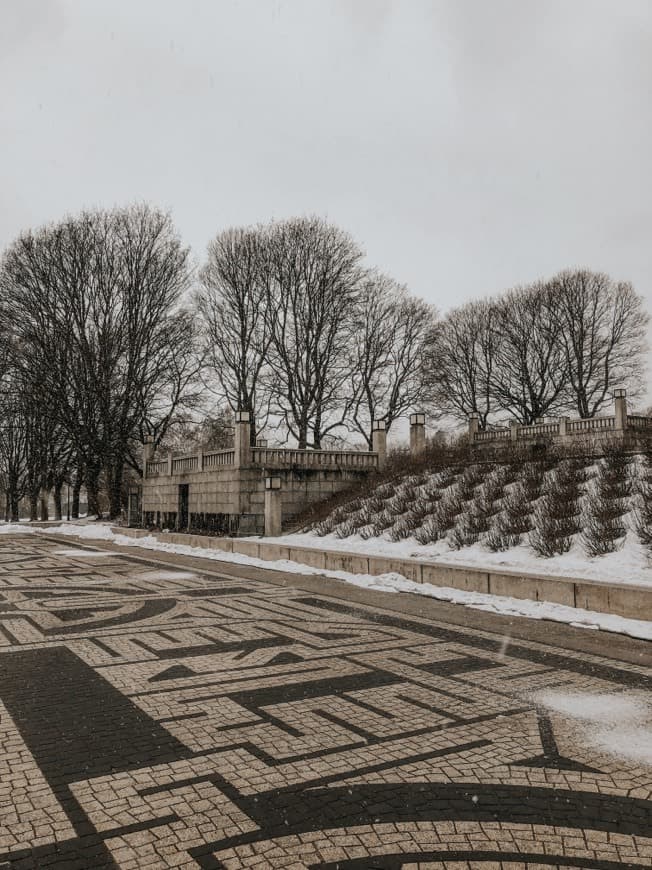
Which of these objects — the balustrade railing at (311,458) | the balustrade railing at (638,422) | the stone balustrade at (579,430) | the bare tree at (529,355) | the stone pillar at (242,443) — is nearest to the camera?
the stone pillar at (242,443)

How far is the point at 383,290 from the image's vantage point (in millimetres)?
42375

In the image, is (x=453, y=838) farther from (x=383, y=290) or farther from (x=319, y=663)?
(x=383, y=290)

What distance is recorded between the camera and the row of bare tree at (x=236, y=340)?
3500 cm

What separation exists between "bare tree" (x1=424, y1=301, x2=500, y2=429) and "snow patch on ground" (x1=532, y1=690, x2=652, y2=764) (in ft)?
133

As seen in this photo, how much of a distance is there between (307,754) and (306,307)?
115ft

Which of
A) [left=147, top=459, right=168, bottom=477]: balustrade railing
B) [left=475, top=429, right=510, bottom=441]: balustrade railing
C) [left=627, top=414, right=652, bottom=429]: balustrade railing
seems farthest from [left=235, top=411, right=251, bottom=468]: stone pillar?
[left=627, top=414, right=652, bottom=429]: balustrade railing

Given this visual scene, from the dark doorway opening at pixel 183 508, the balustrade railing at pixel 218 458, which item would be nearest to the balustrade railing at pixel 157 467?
the dark doorway opening at pixel 183 508

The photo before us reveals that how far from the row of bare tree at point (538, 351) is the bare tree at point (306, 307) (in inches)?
346

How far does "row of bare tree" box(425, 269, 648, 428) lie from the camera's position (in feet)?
139

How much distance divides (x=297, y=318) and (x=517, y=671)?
33.1 m

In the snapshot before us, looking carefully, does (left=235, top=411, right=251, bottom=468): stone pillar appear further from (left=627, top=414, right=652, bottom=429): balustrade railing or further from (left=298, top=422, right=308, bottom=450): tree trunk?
(left=627, top=414, right=652, bottom=429): balustrade railing

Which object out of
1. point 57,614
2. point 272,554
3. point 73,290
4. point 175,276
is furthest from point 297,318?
point 57,614

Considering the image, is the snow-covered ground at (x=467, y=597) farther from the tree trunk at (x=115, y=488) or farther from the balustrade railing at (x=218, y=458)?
the tree trunk at (x=115, y=488)

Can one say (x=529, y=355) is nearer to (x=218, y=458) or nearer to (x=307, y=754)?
(x=218, y=458)
